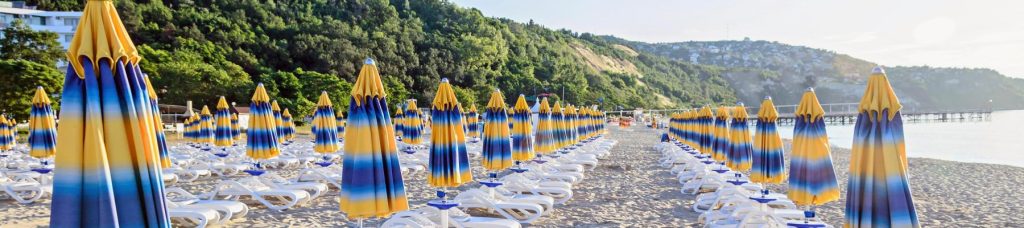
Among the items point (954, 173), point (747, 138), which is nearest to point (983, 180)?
point (954, 173)

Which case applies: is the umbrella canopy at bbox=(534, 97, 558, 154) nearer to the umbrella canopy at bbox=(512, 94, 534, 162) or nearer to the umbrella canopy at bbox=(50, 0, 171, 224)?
the umbrella canopy at bbox=(512, 94, 534, 162)

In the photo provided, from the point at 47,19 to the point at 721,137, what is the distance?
6424 cm

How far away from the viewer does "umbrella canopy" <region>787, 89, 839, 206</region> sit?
574 centimetres

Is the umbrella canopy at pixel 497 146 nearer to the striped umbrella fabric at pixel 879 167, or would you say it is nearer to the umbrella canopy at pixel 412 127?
the striped umbrella fabric at pixel 879 167

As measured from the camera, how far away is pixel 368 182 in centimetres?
479

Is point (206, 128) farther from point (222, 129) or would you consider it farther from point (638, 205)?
point (638, 205)

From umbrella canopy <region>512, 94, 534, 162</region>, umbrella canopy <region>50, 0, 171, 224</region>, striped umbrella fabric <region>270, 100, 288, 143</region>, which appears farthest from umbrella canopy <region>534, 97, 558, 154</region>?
Result: umbrella canopy <region>50, 0, 171, 224</region>

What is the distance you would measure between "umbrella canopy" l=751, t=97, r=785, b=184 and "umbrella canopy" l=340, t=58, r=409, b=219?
4763mm

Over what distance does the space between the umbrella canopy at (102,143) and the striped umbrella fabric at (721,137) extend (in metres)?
9.70

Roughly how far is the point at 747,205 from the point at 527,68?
71718mm

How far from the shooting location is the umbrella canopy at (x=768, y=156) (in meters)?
7.62

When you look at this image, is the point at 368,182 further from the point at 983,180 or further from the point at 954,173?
the point at 954,173

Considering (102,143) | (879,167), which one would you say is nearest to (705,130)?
(879,167)

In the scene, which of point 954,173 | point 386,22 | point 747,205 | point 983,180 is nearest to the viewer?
point 747,205
